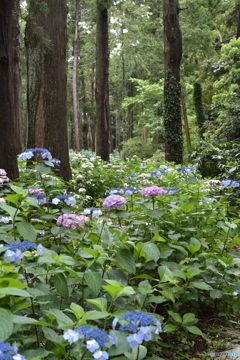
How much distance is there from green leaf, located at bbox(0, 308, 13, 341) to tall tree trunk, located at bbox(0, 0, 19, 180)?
11.0 feet

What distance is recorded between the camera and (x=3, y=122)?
4.20 metres

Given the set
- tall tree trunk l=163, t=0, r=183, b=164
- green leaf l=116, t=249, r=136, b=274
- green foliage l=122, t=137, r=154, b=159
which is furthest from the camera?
green foliage l=122, t=137, r=154, b=159

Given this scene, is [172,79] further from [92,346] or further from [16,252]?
[92,346]

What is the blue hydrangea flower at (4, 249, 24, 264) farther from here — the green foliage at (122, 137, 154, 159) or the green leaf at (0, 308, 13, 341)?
the green foliage at (122, 137, 154, 159)

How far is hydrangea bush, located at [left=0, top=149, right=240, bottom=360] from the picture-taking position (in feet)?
3.92

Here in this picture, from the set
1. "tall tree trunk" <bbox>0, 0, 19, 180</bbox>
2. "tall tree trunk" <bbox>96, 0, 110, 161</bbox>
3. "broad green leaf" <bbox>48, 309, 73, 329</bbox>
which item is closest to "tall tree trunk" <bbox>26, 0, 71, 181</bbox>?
"tall tree trunk" <bbox>0, 0, 19, 180</bbox>

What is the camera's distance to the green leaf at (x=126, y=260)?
73.5 inches

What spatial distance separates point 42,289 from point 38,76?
547 centimetres

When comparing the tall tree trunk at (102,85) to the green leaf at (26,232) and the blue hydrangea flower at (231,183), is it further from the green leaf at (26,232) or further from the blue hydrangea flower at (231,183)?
the green leaf at (26,232)

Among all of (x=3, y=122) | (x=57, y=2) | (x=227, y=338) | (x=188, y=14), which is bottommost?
(x=227, y=338)

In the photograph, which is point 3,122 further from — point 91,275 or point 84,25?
point 84,25

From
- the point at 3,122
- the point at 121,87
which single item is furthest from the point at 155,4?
the point at 3,122

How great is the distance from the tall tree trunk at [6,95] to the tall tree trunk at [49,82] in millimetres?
2103

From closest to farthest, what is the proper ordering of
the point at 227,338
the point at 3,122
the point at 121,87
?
the point at 227,338 < the point at 3,122 < the point at 121,87
